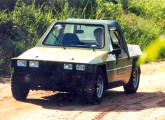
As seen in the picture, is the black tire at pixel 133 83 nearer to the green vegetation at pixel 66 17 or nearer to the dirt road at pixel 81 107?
the dirt road at pixel 81 107

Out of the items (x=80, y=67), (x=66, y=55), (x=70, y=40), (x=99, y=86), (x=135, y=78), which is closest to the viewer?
(x=80, y=67)

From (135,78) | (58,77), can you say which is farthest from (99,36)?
(135,78)

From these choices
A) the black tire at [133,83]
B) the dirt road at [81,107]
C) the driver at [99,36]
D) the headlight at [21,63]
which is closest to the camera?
the dirt road at [81,107]

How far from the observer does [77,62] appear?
24.0 feet

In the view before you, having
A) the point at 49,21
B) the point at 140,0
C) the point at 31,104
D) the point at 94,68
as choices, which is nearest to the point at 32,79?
the point at 31,104

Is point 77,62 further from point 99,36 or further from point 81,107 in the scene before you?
point 99,36

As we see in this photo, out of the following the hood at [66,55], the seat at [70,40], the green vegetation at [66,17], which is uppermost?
the seat at [70,40]

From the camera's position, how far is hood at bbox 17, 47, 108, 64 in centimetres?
748

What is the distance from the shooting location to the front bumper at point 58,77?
7.38 m

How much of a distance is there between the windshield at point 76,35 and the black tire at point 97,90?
798mm

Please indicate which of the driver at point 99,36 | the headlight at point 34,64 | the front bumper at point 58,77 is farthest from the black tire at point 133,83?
the headlight at point 34,64

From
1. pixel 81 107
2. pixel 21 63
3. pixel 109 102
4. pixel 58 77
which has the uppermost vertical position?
pixel 21 63

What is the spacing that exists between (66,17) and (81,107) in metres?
9.01

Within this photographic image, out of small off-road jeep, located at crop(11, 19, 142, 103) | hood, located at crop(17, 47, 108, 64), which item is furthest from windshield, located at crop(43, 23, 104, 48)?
hood, located at crop(17, 47, 108, 64)
